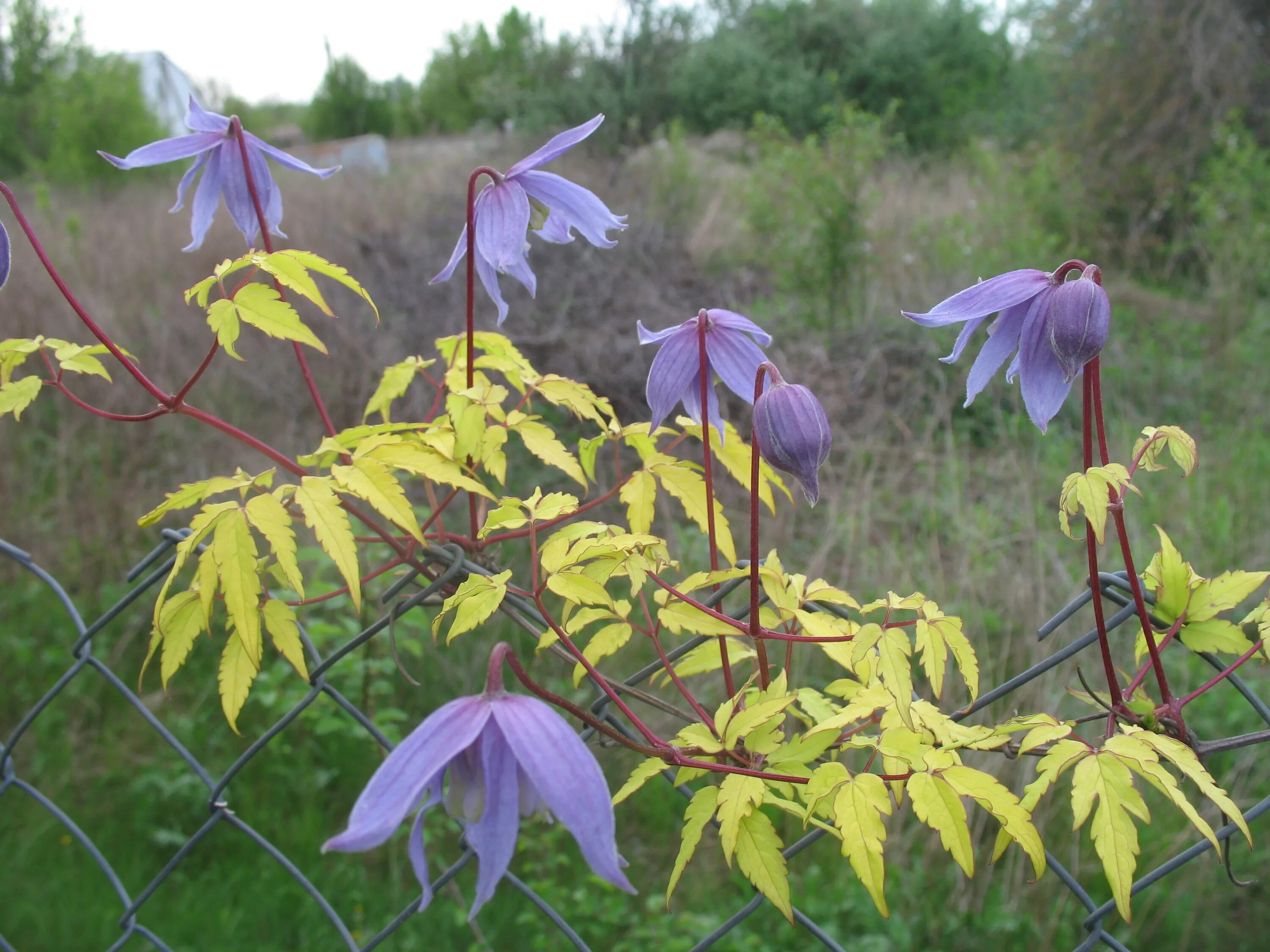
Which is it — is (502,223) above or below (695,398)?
above

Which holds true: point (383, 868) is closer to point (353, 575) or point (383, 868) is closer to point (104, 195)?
point (353, 575)

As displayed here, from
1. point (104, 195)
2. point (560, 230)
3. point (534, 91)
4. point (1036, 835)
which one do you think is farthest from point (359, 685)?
point (534, 91)

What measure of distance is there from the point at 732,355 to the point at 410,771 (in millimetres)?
506

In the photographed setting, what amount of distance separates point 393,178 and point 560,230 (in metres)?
7.90

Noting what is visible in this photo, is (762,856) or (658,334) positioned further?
(658,334)

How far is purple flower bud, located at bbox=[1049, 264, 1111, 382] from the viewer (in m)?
0.67

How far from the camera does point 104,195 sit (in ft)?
26.5

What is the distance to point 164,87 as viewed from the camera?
11.3 m

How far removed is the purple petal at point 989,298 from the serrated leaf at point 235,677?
25.1 inches

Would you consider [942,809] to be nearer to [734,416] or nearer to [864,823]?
[864,823]

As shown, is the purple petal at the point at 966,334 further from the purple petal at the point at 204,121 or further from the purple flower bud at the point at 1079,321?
the purple petal at the point at 204,121

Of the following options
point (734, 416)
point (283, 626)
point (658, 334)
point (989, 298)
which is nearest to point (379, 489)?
point (283, 626)

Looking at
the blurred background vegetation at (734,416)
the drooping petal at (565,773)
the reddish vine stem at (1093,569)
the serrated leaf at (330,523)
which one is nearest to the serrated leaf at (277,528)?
the serrated leaf at (330,523)

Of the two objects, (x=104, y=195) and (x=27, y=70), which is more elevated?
(x=27, y=70)
